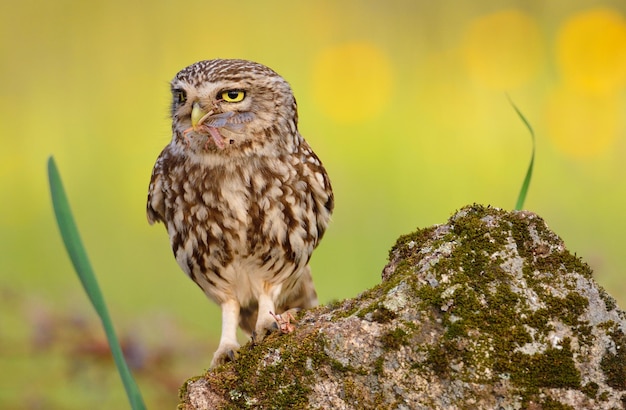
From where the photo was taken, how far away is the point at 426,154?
5203 millimetres

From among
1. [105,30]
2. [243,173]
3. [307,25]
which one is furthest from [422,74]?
[243,173]

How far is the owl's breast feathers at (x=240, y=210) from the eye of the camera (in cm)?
257

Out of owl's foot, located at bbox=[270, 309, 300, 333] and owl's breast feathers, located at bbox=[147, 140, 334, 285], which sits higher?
owl's breast feathers, located at bbox=[147, 140, 334, 285]

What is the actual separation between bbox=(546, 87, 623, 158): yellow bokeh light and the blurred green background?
0.01 m

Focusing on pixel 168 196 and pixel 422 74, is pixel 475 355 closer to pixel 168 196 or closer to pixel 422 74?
pixel 168 196

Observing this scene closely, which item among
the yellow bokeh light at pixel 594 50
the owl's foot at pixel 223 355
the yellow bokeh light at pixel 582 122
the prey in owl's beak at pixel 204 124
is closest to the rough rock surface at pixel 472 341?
the owl's foot at pixel 223 355

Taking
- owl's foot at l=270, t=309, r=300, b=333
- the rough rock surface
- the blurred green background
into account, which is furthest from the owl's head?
the blurred green background

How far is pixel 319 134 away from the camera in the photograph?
514 centimetres

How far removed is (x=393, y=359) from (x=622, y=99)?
4.09 metres

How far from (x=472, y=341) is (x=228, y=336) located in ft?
3.24

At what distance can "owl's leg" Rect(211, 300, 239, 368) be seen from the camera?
2.45 m

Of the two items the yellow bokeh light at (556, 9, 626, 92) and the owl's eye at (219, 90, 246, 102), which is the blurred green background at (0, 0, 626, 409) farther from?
the owl's eye at (219, 90, 246, 102)

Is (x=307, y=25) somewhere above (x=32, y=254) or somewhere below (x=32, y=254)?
above

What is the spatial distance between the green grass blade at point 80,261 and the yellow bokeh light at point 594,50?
13.5 feet
